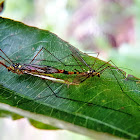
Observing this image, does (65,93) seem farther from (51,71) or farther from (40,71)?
(40,71)

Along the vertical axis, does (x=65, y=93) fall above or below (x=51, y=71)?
below

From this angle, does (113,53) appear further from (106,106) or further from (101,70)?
(106,106)

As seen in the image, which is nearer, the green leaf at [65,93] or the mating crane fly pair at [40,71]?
the green leaf at [65,93]

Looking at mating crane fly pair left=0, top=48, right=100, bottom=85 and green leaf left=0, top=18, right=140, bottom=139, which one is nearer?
green leaf left=0, top=18, right=140, bottom=139

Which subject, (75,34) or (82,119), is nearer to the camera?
(82,119)

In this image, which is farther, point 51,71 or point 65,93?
point 51,71

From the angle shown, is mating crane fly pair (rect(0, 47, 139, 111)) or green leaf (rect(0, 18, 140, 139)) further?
mating crane fly pair (rect(0, 47, 139, 111))

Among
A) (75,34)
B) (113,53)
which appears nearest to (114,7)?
(75,34)

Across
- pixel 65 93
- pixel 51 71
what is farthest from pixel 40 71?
pixel 65 93
